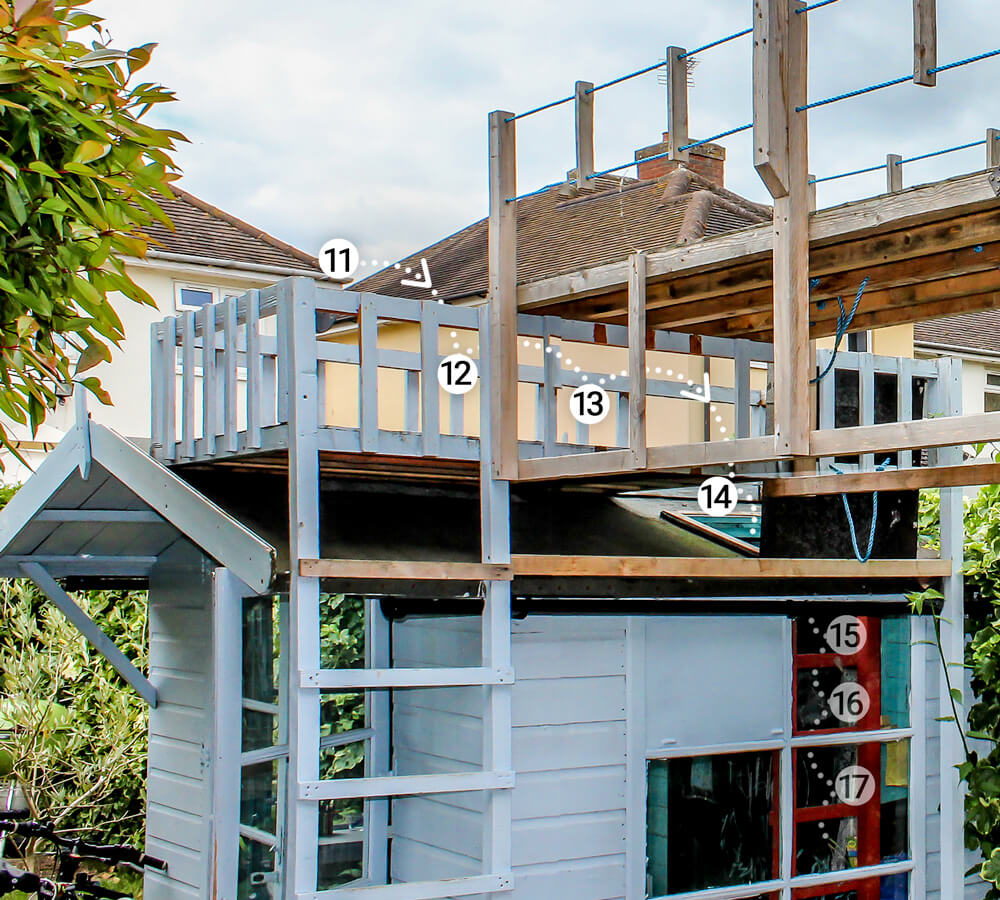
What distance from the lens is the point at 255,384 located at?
534 cm

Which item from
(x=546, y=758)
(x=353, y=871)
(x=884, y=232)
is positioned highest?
(x=884, y=232)

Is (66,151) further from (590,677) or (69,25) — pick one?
(590,677)

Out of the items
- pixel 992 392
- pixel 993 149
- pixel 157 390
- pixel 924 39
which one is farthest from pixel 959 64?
pixel 992 392

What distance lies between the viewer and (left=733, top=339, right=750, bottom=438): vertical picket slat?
6082mm

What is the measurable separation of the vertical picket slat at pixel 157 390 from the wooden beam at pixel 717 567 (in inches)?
76.5

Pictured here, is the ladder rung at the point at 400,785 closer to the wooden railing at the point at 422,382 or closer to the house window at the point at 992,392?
the wooden railing at the point at 422,382

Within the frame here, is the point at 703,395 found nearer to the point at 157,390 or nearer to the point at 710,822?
the point at 710,822

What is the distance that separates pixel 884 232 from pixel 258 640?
10.5 feet

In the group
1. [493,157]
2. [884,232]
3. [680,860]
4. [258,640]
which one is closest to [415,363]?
[493,157]

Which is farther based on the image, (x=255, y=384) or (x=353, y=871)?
(x=353, y=871)

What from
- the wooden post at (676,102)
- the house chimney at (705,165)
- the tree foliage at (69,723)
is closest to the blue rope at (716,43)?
the wooden post at (676,102)

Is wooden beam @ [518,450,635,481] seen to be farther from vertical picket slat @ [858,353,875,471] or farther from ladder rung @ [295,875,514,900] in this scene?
vertical picket slat @ [858,353,875,471]

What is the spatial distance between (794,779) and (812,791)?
151 millimetres

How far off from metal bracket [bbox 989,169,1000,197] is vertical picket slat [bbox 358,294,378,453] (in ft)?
7.65
